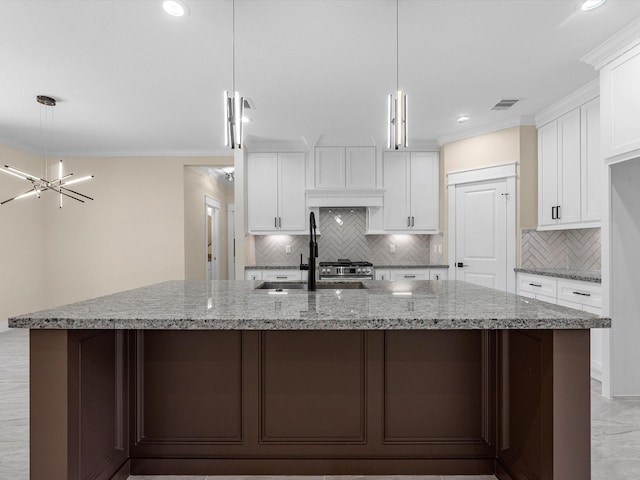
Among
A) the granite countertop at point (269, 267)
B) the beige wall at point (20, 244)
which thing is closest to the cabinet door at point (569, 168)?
the granite countertop at point (269, 267)

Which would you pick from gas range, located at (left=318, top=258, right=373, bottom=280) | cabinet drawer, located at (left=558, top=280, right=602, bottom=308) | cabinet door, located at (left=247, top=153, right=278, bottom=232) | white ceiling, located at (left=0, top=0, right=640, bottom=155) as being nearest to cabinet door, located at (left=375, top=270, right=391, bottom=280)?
gas range, located at (left=318, top=258, right=373, bottom=280)

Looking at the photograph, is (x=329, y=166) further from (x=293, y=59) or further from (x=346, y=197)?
(x=293, y=59)

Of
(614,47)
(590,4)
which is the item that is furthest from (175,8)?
(614,47)

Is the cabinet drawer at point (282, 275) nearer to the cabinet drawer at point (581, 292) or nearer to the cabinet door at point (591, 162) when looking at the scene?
the cabinet drawer at point (581, 292)

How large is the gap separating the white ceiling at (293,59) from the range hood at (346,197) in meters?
0.96

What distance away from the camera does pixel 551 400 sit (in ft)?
4.97

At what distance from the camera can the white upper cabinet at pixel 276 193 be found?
5.43m

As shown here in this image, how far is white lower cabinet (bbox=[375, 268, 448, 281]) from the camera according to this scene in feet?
16.8

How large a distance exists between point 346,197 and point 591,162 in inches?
110

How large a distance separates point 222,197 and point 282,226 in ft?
11.0

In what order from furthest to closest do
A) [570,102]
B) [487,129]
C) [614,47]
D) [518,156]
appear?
1. [487,129]
2. [518,156]
3. [570,102]
4. [614,47]

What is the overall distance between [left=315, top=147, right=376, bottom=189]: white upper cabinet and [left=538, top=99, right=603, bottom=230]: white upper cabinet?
6.74ft

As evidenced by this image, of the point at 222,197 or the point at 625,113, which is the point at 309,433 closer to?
the point at 625,113

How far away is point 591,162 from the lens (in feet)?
11.7
